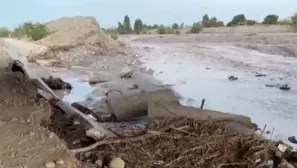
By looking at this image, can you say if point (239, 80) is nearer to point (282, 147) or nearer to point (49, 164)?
point (282, 147)

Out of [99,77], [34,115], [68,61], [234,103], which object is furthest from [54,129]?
[68,61]

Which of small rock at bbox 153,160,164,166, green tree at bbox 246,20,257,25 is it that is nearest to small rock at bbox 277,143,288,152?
small rock at bbox 153,160,164,166

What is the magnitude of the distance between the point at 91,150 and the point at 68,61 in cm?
1821

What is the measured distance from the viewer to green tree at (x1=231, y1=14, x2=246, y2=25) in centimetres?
6031

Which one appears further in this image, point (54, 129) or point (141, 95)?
point (141, 95)

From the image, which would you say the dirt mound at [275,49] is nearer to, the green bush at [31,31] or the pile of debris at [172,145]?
the green bush at [31,31]

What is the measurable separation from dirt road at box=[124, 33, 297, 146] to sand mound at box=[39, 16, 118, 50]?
3.46 meters

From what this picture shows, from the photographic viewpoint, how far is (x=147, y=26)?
238ft

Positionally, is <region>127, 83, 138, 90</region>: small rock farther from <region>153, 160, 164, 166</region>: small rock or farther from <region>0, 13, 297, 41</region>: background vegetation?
<region>0, 13, 297, 41</region>: background vegetation

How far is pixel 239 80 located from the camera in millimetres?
18578

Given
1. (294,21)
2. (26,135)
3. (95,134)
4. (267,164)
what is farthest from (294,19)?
(26,135)

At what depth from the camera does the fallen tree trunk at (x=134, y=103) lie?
10.7 m

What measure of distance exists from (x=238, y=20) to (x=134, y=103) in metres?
52.1

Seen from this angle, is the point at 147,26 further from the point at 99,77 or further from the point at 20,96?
the point at 20,96
